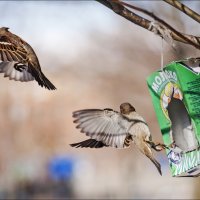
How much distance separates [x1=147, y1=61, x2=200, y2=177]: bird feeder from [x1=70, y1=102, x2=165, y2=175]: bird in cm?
3

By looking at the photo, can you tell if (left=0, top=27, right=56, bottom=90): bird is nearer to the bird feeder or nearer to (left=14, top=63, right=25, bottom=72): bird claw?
(left=14, top=63, right=25, bottom=72): bird claw

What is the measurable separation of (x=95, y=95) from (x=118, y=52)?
4.29 feet

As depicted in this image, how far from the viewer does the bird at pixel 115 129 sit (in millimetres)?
1041

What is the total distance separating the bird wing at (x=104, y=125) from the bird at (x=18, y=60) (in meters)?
0.07

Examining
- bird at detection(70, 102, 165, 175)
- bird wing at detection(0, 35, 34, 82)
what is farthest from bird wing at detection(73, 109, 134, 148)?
bird wing at detection(0, 35, 34, 82)

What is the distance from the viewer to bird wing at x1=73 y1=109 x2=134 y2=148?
40.7 inches

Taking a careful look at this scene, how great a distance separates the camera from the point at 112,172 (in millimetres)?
12375

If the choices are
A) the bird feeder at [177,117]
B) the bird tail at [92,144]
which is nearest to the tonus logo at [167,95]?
the bird feeder at [177,117]

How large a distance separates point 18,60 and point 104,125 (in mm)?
167

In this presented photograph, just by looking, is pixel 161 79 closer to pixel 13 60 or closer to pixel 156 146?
pixel 156 146

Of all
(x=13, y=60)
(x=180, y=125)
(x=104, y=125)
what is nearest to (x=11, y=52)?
(x=13, y=60)

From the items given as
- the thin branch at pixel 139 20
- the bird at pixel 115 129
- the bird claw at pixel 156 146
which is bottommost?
the bird claw at pixel 156 146

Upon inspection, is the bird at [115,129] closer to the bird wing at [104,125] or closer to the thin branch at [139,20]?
the bird wing at [104,125]

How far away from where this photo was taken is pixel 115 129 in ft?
3.50
